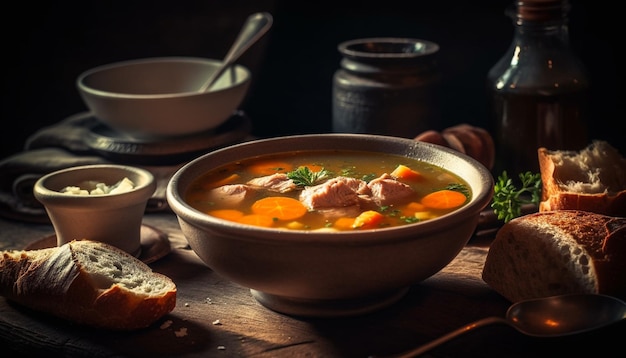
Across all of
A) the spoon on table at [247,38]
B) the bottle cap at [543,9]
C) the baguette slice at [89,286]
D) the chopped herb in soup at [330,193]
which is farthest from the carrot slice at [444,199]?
the spoon on table at [247,38]

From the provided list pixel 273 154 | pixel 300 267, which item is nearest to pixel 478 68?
pixel 273 154

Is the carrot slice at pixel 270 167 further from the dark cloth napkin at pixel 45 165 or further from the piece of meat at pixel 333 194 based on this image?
the dark cloth napkin at pixel 45 165

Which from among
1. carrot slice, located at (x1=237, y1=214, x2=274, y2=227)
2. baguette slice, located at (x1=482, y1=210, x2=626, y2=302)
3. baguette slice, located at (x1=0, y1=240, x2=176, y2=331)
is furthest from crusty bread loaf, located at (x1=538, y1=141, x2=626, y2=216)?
baguette slice, located at (x1=0, y1=240, x2=176, y2=331)

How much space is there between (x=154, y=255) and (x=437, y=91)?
1.70 m

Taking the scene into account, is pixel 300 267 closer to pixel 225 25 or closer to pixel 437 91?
pixel 437 91

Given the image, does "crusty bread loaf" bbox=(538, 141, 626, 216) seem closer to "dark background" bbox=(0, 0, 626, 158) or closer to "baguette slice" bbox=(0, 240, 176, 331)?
"dark background" bbox=(0, 0, 626, 158)

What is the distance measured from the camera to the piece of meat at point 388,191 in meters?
2.79

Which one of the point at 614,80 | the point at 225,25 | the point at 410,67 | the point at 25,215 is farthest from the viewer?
the point at 225,25

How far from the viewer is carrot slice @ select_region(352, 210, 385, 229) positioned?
2.63 metres

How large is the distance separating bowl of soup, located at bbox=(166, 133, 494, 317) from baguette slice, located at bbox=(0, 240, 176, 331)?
0.25 meters

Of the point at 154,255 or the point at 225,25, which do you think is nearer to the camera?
the point at 154,255

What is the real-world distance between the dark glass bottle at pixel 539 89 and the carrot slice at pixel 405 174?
0.98 meters

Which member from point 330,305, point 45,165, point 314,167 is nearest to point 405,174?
point 314,167

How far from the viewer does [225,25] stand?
510 centimetres
